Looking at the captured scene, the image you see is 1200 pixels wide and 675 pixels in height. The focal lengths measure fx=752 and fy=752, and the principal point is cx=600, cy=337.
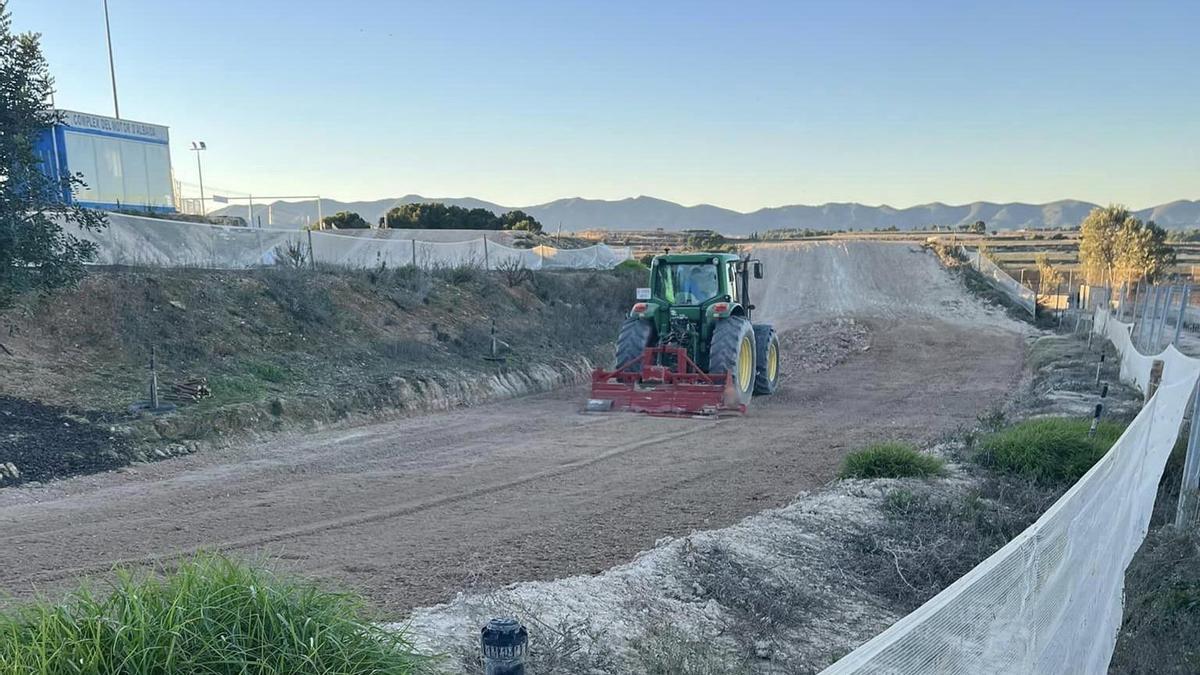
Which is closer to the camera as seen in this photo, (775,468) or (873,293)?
(775,468)

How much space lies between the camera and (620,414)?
11.9 m

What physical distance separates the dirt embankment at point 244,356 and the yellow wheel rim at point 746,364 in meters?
4.11

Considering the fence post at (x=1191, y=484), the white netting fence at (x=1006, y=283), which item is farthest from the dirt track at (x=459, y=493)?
the white netting fence at (x=1006, y=283)

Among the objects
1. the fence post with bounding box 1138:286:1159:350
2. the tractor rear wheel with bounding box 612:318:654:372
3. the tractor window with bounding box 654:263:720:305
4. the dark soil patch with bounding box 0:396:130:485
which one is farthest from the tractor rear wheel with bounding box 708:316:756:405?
the fence post with bounding box 1138:286:1159:350

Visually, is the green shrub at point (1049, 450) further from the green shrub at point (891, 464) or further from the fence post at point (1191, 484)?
the fence post at point (1191, 484)

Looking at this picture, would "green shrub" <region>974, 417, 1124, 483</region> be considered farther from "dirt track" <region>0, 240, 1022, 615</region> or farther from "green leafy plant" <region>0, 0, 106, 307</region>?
"green leafy plant" <region>0, 0, 106, 307</region>

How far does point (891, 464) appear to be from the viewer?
7.89 m

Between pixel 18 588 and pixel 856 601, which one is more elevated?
pixel 18 588

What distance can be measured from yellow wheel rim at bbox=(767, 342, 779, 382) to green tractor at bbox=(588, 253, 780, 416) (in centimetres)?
12

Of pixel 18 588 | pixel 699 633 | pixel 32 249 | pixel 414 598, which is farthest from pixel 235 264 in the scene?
pixel 699 633

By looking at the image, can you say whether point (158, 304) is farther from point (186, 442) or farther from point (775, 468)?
point (775, 468)

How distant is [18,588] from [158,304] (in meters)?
8.15

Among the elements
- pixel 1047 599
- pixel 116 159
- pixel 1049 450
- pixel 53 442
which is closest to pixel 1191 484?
pixel 1049 450

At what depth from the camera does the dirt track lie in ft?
18.7
